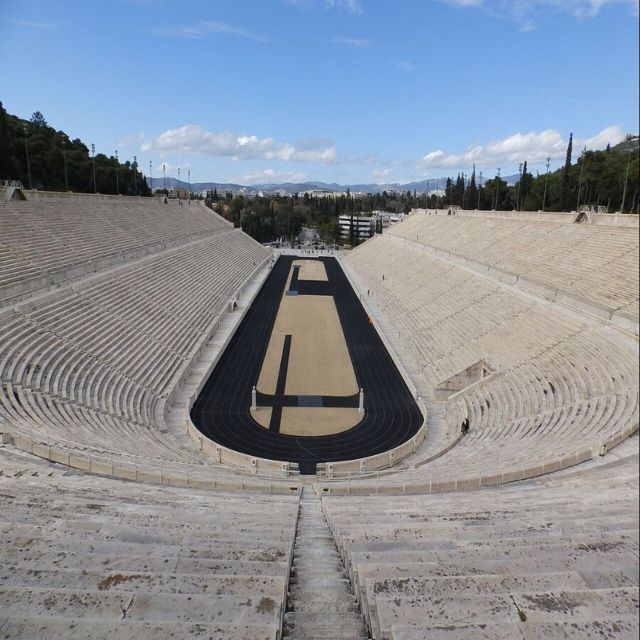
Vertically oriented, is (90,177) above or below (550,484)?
above

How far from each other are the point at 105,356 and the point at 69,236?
12596 mm

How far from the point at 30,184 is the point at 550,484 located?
45946 mm

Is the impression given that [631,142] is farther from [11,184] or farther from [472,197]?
[472,197]

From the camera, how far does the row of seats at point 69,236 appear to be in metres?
19.5

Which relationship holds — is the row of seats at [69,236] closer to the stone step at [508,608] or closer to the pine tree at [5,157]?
the pine tree at [5,157]

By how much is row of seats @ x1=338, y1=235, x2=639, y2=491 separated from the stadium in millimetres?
107

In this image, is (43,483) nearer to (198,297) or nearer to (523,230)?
(198,297)

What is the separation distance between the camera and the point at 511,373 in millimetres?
16156

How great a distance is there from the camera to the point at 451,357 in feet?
65.1

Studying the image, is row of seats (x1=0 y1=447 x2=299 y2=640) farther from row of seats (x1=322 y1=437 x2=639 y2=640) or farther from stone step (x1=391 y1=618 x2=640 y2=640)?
stone step (x1=391 y1=618 x2=640 y2=640)

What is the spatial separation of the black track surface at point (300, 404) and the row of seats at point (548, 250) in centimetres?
726

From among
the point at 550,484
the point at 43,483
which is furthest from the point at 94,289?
the point at 550,484

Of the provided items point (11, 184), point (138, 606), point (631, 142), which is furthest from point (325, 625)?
point (11, 184)

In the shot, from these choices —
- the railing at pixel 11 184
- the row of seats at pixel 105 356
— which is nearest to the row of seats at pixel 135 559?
the row of seats at pixel 105 356
